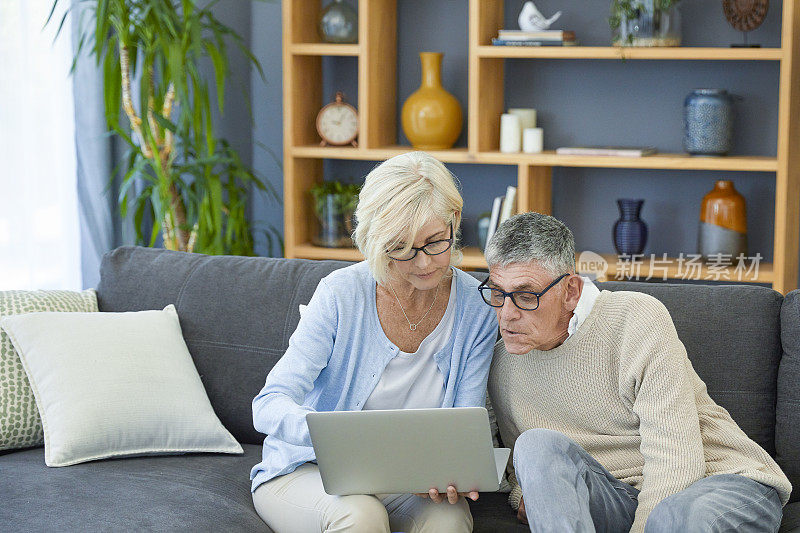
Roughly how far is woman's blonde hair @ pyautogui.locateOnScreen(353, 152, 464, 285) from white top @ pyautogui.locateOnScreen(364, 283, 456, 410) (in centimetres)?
16

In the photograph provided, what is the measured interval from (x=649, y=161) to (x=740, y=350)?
5.21 ft

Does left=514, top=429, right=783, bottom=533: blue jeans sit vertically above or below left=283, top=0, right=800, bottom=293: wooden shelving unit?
below

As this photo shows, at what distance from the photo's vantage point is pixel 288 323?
229 cm

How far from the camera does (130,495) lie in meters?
1.92

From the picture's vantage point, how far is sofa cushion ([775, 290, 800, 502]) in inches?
77.8

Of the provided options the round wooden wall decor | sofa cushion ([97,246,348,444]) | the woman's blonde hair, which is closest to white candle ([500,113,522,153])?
the round wooden wall decor

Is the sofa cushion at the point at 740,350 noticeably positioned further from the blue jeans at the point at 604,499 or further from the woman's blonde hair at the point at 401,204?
the woman's blonde hair at the point at 401,204

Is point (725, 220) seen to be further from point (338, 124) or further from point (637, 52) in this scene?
point (338, 124)

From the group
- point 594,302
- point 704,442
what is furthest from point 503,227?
point 704,442

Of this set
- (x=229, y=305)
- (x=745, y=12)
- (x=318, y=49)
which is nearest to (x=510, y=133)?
(x=318, y=49)

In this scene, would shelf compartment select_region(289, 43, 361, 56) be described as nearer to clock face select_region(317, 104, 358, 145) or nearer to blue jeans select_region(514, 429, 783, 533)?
clock face select_region(317, 104, 358, 145)

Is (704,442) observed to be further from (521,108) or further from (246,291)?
(521,108)

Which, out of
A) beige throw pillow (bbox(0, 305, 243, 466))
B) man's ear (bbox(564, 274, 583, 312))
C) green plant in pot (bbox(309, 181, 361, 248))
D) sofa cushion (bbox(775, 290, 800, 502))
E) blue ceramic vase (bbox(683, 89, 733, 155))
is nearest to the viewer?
man's ear (bbox(564, 274, 583, 312))

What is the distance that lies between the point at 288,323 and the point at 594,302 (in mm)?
771
